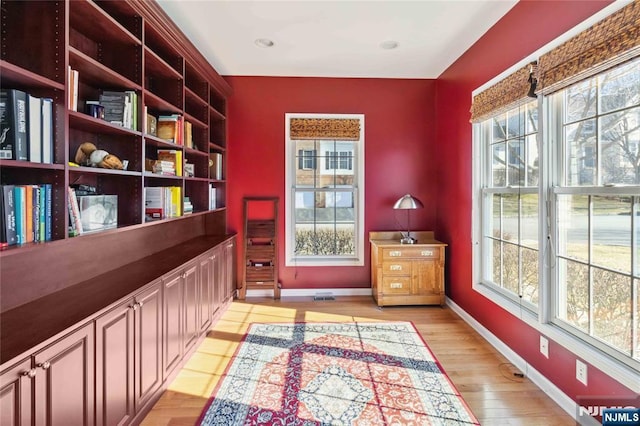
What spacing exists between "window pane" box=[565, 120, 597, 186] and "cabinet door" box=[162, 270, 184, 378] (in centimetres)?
279

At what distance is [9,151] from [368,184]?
3.46 metres

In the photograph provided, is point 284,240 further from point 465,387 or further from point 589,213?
point 589,213

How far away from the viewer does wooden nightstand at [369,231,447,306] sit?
3.72m

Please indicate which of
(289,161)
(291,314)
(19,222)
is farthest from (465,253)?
(19,222)

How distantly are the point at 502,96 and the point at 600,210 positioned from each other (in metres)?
1.21

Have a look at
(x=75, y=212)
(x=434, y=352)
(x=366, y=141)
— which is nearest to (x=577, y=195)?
(x=434, y=352)

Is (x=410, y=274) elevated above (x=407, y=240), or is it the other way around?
(x=407, y=240)

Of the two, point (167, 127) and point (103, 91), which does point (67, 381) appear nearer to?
point (103, 91)

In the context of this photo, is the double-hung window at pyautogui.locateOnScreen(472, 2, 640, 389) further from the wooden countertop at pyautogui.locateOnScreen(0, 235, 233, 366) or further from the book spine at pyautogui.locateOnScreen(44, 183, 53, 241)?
the book spine at pyautogui.locateOnScreen(44, 183, 53, 241)

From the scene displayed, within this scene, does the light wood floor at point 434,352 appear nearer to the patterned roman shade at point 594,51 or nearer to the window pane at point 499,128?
the window pane at point 499,128

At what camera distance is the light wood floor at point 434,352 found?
1.95 meters

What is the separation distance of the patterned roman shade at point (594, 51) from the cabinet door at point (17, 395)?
9.54 ft

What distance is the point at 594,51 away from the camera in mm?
1727

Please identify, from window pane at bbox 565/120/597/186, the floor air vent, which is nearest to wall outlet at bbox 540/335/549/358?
window pane at bbox 565/120/597/186
